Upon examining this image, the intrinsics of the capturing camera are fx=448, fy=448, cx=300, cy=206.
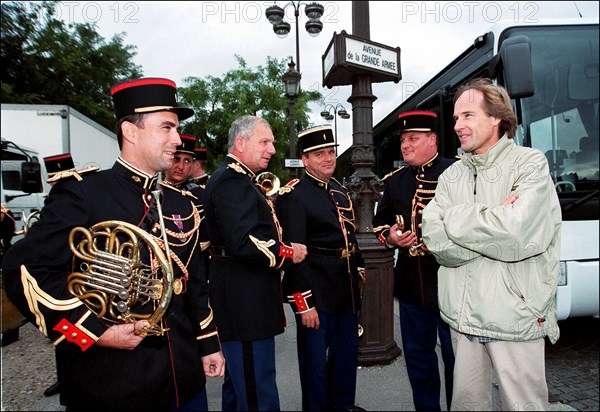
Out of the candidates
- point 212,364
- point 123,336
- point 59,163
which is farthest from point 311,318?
point 59,163

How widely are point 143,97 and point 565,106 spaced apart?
173 inches

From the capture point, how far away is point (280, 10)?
470 inches

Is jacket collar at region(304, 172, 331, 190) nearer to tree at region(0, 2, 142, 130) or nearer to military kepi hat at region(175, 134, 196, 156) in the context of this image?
military kepi hat at region(175, 134, 196, 156)

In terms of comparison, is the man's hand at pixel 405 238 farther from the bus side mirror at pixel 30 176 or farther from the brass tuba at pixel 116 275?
the bus side mirror at pixel 30 176

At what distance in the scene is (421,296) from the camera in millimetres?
3250

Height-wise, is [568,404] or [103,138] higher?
[103,138]

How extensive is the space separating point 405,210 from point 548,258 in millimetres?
1460

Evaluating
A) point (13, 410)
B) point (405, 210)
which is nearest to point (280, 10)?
point (405, 210)

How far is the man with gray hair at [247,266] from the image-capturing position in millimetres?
2693

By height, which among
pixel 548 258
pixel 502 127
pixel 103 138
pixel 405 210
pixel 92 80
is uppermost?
pixel 92 80

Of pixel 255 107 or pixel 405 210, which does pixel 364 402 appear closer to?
pixel 405 210

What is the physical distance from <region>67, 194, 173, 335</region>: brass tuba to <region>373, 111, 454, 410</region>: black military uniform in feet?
6.55

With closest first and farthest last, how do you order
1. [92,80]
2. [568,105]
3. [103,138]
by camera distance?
1. [568,105]
2. [103,138]
3. [92,80]

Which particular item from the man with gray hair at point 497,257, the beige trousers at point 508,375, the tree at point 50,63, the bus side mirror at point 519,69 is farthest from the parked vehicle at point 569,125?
the tree at point 50,63
